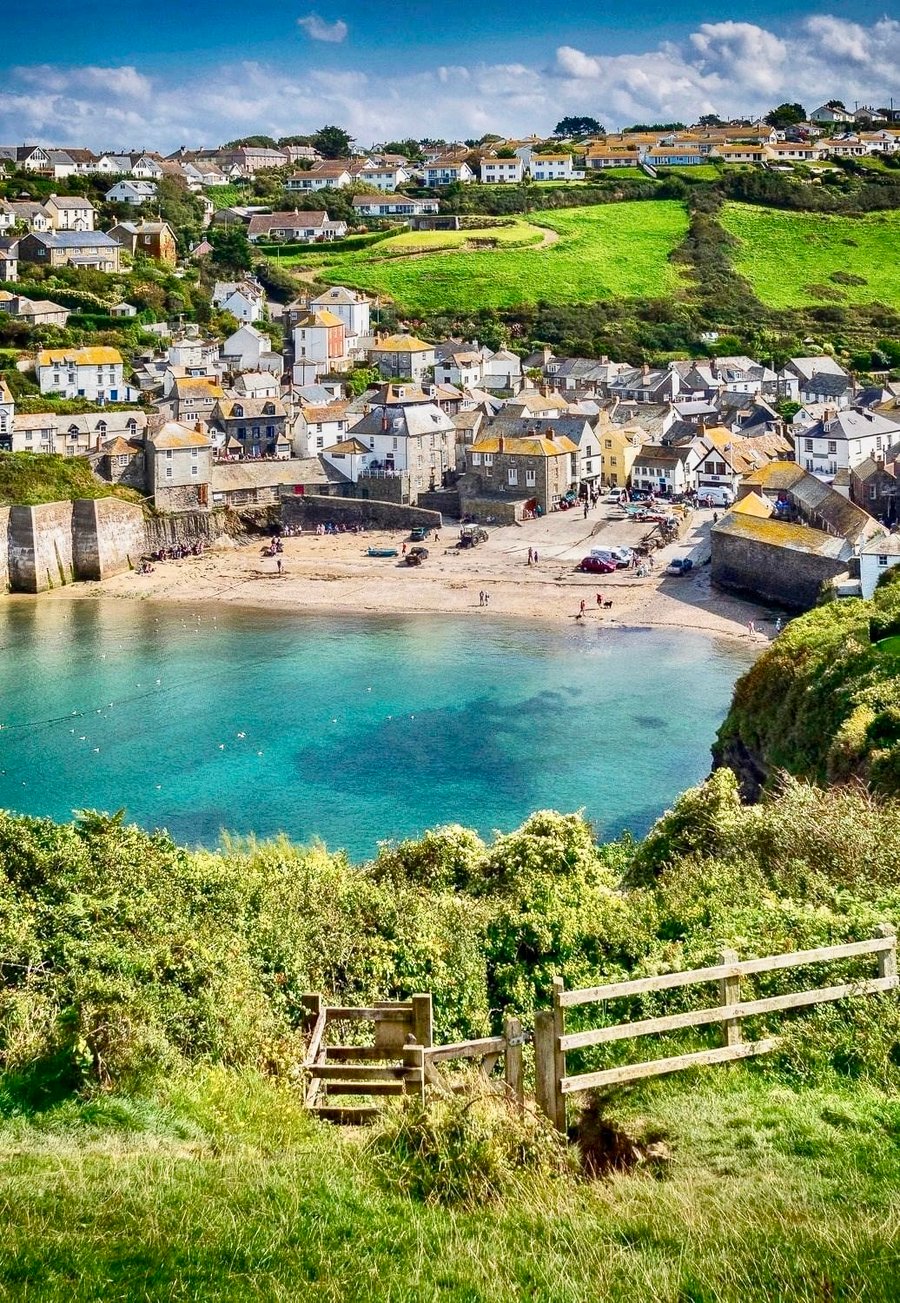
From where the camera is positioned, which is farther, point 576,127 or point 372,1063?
point 576,127

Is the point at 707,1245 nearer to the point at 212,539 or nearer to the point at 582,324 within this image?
the point at 212,539

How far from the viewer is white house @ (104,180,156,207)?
103 m

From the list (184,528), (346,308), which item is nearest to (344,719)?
(184,528)

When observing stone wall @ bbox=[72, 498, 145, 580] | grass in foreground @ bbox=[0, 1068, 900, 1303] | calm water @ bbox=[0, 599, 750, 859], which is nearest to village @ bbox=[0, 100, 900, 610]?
stone wall @ bbox=[72, 498, 145, 580]

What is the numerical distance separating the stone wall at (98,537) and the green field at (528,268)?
43974 millimetres

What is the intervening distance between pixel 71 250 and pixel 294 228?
2450cm

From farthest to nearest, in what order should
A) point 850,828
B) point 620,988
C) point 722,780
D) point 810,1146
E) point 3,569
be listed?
point 3,569
point 722,780
point 850,828
point 620,988
point 810,1146

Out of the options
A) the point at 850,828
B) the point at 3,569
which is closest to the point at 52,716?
the point at 3,569

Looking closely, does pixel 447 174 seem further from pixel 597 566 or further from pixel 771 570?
pixel 771 570

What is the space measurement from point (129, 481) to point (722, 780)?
4551cm

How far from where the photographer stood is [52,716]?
37.5m

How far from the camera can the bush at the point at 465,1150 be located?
709cm

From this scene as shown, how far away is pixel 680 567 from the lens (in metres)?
51.3

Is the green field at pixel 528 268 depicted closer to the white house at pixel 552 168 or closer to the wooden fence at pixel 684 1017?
the white house at pixel 552 168
